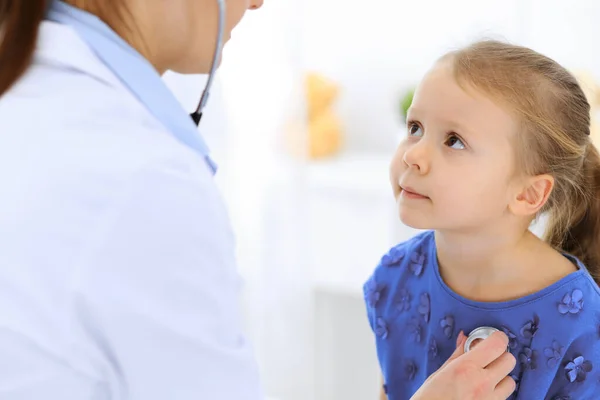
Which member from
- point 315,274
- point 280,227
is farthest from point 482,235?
point 315,274

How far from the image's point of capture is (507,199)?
1065 millimetres

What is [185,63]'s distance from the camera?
941mm

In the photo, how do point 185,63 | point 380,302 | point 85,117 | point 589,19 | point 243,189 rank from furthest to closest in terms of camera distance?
point 589,19 < point 243,189 < point 380,302 < point 185,63 < point 85,117

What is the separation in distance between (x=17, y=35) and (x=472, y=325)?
672 mm

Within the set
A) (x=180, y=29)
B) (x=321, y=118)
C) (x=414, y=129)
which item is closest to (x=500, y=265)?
(x=414, y=129)

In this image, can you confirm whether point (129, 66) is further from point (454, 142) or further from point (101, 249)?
point (454, 142)

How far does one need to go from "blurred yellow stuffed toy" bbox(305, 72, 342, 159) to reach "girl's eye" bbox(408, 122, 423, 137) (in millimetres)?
1525

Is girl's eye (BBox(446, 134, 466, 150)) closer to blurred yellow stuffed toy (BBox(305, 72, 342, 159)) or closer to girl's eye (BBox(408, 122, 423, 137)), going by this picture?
girl's eye (BBox(408, 122, 423, 137))

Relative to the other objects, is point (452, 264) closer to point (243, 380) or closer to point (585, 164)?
point (585, 164)

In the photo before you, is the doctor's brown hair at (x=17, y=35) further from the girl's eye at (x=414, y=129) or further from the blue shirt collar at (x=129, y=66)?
the girl's eye at (x=414, y=129)

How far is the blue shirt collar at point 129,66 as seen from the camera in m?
0.79

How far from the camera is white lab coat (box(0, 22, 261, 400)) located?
68cm

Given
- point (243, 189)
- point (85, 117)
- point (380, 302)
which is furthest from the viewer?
point (243, 189)

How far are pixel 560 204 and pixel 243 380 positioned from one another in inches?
21.9
